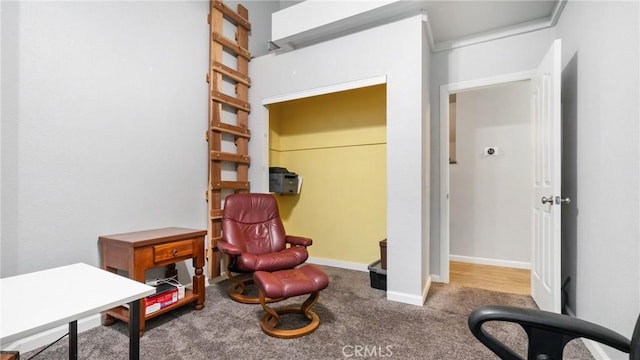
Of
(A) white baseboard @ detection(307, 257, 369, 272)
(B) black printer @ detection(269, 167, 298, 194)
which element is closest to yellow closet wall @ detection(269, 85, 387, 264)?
(A) white baseboard @ detection(307, 257, 369, 272)

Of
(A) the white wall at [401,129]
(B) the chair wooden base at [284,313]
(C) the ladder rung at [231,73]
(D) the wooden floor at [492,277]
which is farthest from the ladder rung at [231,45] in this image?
(D) the wooden floor at [492,277]

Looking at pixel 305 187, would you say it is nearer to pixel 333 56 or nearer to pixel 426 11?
pixel 333 56

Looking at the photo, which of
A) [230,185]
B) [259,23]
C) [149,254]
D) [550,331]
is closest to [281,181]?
[230,185]

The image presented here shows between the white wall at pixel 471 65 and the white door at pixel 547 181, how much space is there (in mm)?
416

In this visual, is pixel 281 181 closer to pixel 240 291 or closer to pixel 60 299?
pixel 240 291

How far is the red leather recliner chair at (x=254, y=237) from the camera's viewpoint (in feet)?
7.50

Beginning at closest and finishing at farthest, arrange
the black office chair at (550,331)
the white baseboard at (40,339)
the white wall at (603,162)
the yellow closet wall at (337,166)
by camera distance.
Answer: the black office chair at (550,331)
the white wall at (603,162)
the white baseboard at (40,339)
the yellow closet wall at (337,166)

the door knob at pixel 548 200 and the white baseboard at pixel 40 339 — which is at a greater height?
the door knob at pixel 548 200

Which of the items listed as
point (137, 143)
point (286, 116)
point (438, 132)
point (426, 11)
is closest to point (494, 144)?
point (438, 132)

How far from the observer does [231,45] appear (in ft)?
9.96

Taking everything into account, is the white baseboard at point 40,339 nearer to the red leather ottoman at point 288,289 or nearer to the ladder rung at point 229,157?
the red leather ottoman at point 288,289

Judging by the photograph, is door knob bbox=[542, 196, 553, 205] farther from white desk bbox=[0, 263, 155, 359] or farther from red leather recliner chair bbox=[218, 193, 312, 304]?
white desk bbox=[0, 263, 155, 359]

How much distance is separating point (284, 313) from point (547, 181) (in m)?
2.20

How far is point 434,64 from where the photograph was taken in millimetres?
3086
